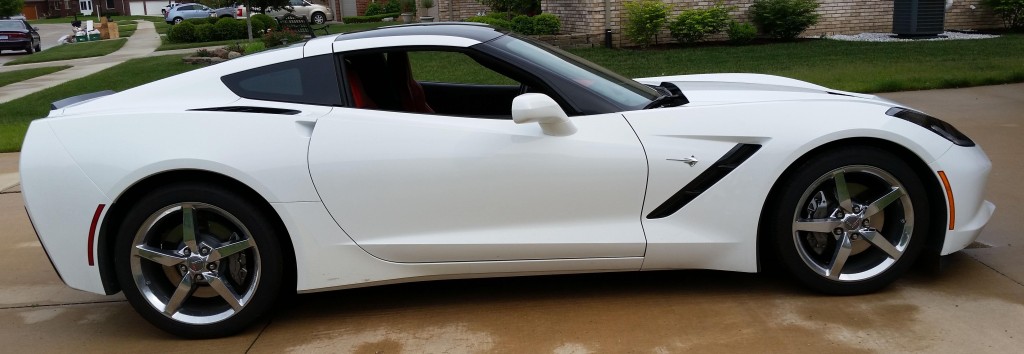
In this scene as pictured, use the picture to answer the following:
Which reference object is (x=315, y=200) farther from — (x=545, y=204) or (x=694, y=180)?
(x=694, y=180)

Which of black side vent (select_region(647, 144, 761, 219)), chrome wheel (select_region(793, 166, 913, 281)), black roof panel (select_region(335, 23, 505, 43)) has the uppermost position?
black roof panel (select_region(335, 23, 505, 43))

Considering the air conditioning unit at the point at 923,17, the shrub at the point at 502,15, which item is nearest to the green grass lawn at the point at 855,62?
the air conditioning unit at the point at 923,17

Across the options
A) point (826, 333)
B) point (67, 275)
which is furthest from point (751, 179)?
point (67, 275)

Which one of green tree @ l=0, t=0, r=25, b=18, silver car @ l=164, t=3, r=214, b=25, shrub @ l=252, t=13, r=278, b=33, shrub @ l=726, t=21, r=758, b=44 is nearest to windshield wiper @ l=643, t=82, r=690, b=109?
shrub @ l=726, t=21, r=758, b=44

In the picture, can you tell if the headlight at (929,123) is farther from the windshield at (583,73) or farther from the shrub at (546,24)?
the shrub at (546,24)

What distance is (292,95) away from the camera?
13.2 feet

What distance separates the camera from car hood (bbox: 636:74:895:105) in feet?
13.7

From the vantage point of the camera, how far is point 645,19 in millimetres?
17766

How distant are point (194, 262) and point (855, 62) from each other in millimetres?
11325

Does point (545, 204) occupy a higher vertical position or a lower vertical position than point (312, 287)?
higher

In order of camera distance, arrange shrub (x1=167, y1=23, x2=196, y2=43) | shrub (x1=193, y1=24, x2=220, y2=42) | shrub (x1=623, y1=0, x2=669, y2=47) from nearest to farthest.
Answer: shrub (x1=623, y1=0, x2=669, y2=47) < shrub (x1=193, y1=24, x2=220, y2=42) < shrub (x1=167, y1=23, x2=196, y2=43)

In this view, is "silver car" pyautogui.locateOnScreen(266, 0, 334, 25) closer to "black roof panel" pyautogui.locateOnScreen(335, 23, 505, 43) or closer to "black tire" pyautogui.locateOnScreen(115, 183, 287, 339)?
"black roof panel" pyautogui.locateOnScreen(335, 23, 505, 43)

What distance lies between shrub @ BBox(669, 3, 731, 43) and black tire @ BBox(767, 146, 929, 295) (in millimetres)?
14059

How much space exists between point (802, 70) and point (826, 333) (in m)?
9.21
